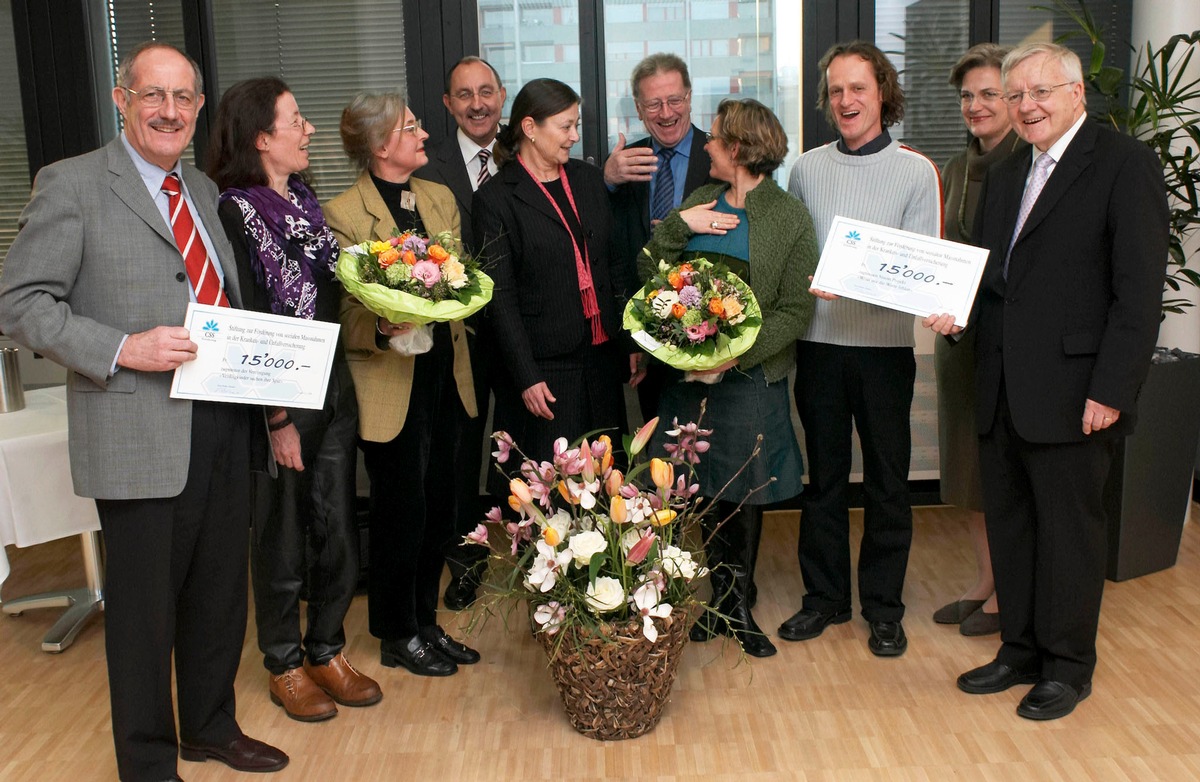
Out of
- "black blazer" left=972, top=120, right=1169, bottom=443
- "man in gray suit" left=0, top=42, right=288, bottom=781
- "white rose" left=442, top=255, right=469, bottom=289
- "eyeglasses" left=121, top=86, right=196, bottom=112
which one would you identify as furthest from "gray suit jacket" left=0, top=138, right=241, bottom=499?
"black blazer" left=972, top=120, right=1169, bottom=443

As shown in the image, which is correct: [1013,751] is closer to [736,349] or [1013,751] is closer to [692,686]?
[692,686]

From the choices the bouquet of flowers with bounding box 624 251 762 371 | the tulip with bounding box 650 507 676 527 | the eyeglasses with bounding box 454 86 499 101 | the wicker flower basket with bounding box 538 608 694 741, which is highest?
the eyeglasses with bounding box 454 86 499 101

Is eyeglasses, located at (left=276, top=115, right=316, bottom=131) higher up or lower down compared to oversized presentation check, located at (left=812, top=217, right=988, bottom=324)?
higher up

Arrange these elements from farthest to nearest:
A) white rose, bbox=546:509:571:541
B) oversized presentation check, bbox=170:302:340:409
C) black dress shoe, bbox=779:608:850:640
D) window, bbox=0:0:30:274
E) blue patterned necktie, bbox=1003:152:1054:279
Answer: window, bbox=0:0:30:274 → black dress shoe, bbox=779:608:850:640 → blue patterned necktie, bbox=1003:152:1054:279 → white rose, bbox=546:509:571:541 → oversized presentation check, bbox=170:302:340:409

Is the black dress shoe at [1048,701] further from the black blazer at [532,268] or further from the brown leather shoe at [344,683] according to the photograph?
the brown leather shoe at [344,683]

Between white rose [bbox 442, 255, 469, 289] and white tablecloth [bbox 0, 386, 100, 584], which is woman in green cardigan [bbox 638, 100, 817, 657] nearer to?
white rose [bbox 442, 255, 469, 289]

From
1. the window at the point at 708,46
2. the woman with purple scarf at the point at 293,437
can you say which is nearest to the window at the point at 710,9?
the window at the point at 708,46

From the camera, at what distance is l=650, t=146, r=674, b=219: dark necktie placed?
3713 millimetres

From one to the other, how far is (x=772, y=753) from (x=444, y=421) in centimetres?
128

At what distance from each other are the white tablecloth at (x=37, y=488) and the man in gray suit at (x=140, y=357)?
1.03m

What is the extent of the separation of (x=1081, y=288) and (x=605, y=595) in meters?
1.41

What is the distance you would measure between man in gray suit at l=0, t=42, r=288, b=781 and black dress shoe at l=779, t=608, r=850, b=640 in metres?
1.72

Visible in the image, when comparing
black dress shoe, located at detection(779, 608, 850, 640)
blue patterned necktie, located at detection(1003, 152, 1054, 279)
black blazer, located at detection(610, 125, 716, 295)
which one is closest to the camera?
blue patterned necktie, located at detection(1003, 152, 1054, 279)

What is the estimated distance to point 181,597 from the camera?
2.66 meters
